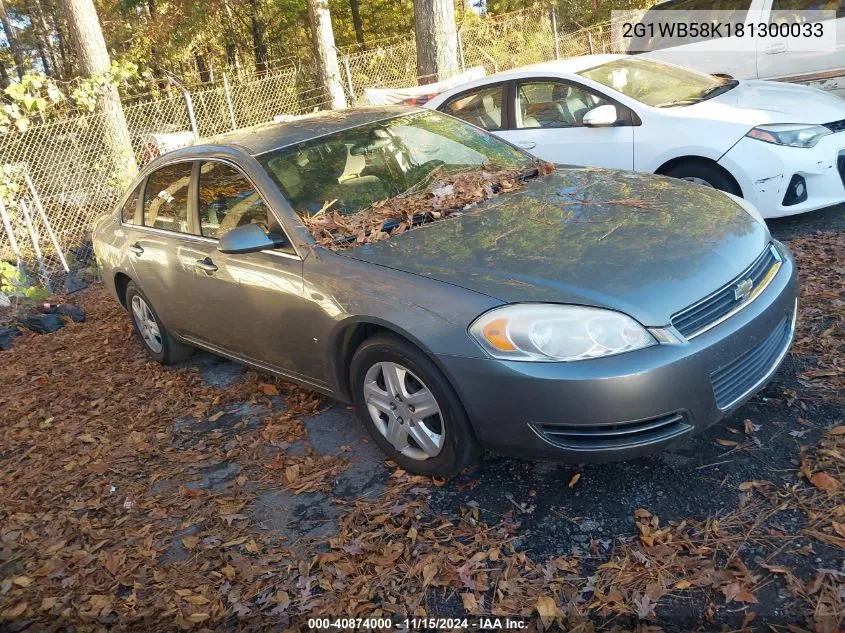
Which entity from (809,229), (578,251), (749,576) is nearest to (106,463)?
(578,251)

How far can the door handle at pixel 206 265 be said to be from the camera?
13.7 feet

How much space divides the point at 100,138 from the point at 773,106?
8.21m

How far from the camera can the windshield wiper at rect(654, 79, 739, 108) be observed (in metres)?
5.89

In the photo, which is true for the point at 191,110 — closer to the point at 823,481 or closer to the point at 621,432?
the point at 621,432

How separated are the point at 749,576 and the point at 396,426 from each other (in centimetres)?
155

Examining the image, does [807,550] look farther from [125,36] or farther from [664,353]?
[125,36]

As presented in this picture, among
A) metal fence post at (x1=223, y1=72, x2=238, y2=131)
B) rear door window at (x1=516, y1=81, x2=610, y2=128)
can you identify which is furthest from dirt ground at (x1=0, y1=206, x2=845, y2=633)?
metal fence post at (x1=223, y1=72, x2=238, y2=131)

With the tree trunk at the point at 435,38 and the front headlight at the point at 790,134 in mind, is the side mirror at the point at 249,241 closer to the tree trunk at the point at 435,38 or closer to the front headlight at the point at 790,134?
the front headlight at the point at 790,134

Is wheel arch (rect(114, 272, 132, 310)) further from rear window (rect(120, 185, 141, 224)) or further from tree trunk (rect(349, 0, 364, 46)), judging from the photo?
tree trunk (rect(349, 0, 364, 46))

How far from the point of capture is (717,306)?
2867 mm

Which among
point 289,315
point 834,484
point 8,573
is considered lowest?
point 8,573

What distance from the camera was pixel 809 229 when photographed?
565 cm

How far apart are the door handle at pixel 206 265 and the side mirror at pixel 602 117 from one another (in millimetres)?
3373

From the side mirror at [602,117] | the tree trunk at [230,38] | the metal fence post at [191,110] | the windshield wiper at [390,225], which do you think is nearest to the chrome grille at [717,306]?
the windshield wiper at [390,225]
